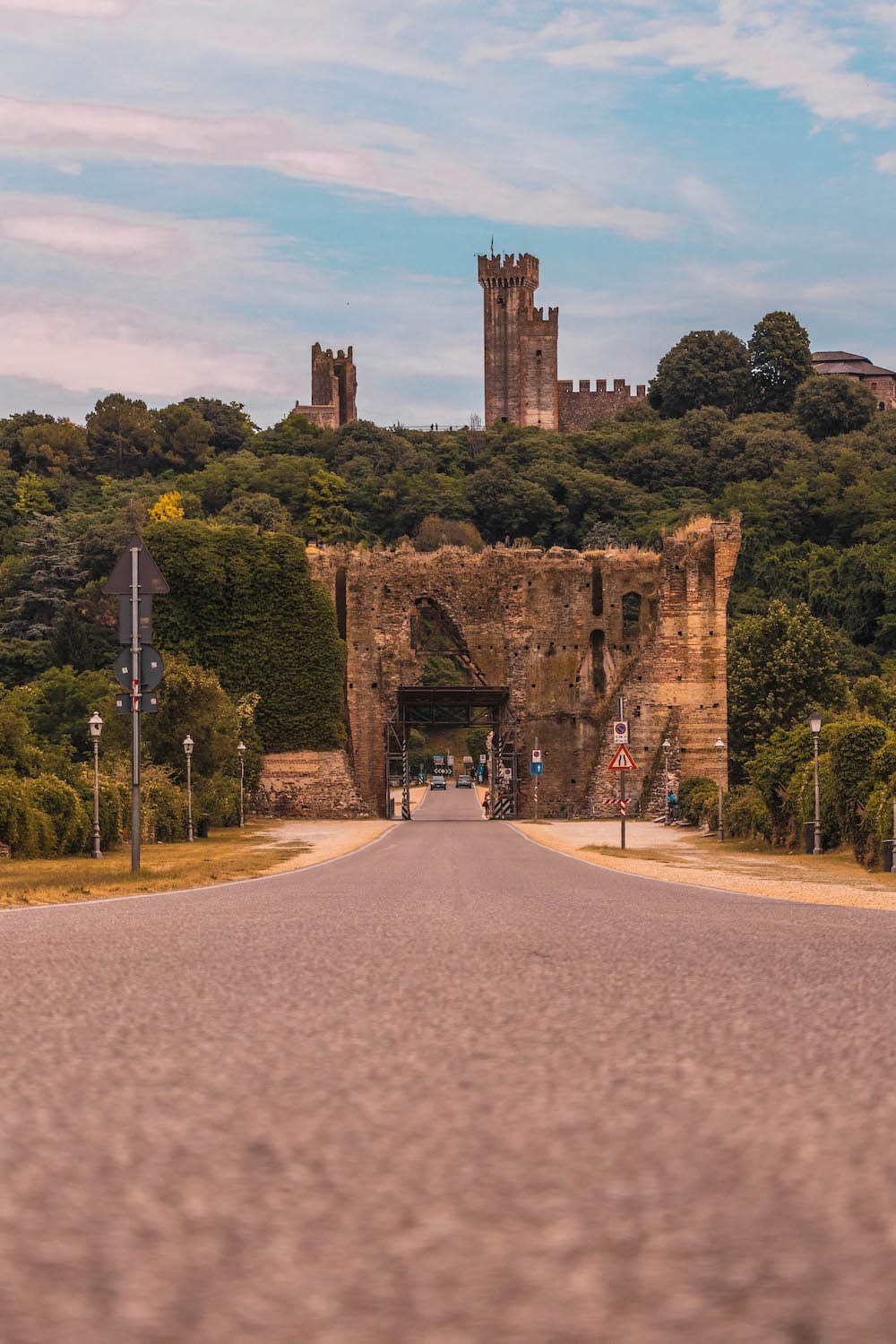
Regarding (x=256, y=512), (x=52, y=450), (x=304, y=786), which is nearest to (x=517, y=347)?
(x=52, y=450)

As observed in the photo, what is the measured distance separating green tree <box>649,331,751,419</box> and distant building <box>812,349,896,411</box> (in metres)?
22.7

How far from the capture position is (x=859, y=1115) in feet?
14.2

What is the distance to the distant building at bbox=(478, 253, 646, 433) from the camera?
173 meters

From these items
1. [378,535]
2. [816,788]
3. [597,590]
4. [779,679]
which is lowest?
[816,788]

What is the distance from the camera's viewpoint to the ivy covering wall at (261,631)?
6431cm

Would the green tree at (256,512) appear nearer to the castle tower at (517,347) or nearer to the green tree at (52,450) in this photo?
the green tree at (52,450)

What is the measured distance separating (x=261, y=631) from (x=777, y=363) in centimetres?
9885

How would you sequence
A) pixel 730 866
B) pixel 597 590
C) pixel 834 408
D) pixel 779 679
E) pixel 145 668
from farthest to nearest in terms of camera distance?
pixel 834 408, pixel 779 679, pixel 597 590, pixel 730 866, pixel 145 668

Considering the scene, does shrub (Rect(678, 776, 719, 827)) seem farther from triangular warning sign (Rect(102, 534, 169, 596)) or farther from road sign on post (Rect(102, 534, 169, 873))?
triangular warning sign (Rect(102, 534, 169, 596))

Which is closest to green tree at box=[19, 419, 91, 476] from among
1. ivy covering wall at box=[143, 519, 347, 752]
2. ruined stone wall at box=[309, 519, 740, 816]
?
ivy covering wall at box=[143, 519, 347, 752]

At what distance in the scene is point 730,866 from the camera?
1200 inches

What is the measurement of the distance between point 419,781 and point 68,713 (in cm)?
5804

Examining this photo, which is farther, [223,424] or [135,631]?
[223,424]

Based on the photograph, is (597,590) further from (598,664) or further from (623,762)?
(623,762)
